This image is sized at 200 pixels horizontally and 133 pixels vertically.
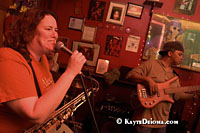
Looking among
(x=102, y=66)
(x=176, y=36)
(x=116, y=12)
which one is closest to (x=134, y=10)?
(x=116, y=12)

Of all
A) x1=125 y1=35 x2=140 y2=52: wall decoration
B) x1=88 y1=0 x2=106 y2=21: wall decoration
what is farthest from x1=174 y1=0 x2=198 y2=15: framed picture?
x1=88 y1=0 x2=106 y2=21: wall decoration

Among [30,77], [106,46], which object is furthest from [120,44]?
[30,77]

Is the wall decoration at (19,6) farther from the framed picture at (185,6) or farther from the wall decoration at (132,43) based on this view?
the framed picture at (185,6)

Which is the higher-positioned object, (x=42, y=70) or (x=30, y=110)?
(x=42, y=70)

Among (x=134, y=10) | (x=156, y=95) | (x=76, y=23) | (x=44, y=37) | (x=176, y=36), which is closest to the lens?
(x=44, y=37)

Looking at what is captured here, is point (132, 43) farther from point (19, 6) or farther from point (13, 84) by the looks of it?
point (13, 84)

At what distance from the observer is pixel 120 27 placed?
3.76 meters

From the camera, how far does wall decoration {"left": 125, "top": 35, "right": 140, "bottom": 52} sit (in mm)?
3727

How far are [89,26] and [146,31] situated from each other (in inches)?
51.6

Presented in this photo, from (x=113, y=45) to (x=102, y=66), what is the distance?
0.55 metres

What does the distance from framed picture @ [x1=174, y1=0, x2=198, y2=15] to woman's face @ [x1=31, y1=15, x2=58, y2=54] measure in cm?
333

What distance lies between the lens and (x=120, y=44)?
3768 mm

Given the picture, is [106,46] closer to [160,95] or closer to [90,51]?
[90,51]

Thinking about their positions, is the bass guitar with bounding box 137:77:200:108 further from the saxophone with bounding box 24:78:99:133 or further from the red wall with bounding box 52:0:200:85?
the red wall with bounding box 52:0:200:85
